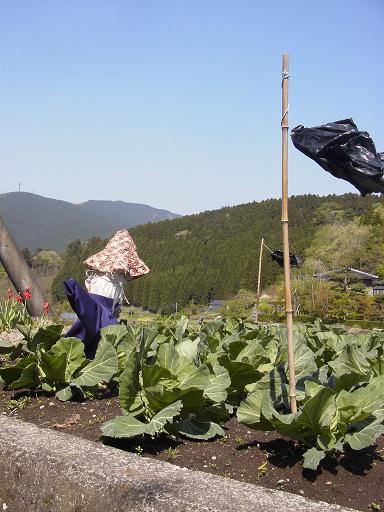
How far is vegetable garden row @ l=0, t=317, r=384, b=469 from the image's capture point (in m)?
2.77

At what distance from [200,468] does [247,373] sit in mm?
869

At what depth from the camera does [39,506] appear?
103 inches

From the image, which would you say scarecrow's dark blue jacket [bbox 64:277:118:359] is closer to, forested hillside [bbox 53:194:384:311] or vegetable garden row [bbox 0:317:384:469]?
vegetable garden row [bbox 0:317:384:469]

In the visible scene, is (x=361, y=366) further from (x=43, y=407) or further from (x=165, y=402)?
(x=43, y=407)

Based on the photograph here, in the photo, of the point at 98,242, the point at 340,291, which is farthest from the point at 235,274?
the point at 340,291

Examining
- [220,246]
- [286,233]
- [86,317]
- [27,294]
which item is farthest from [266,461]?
[220,246]

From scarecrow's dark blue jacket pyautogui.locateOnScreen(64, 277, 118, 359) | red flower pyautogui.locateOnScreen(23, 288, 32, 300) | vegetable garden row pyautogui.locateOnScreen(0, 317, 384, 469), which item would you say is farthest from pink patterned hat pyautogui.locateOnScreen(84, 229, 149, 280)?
red flower pyautogui.locateOnScreen(23, 288, 32, 300)

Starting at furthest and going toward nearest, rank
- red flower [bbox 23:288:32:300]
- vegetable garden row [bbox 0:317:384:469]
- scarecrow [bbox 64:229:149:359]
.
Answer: red flower [bbox 23:288:32:300] < scarecrow [bbox 64:229:149:359] < vegetable garden row [bbox 0:317:384:469]

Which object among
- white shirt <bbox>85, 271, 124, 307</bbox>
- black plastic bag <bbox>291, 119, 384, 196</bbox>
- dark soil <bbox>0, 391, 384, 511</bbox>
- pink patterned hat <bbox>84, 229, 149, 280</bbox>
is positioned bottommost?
dark soil <bbox>0, 391, 384, 511</bbox>

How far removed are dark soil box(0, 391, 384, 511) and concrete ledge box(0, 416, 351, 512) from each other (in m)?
0.30

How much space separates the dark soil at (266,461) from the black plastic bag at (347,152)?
1342 mm

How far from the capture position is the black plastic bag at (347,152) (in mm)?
3303

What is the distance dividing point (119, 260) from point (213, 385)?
9.93 ft

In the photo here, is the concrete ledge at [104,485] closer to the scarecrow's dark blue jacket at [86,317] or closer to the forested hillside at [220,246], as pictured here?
the scarecrow's dark blue jacket at [86,317]
